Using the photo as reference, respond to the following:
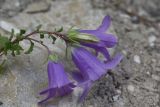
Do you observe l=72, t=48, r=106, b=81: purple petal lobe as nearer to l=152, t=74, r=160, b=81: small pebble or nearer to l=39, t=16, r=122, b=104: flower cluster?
l=39, t=16, r=122, b=104: flower cluster

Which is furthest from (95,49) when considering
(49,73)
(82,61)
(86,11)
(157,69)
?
(86,11)

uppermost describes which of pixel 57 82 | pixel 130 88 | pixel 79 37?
pixel 79 37

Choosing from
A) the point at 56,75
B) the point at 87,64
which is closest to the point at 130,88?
the point at 87,64

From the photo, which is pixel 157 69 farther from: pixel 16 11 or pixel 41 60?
pixel 16 11

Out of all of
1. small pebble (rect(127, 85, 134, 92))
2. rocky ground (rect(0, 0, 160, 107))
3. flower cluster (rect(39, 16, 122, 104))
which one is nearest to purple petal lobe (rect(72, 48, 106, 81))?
flower cluster (rect(39, 16, 122, 104))

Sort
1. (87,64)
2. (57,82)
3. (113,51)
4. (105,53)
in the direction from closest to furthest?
(57,82) → (87,64) → (105,53) → (113,51)

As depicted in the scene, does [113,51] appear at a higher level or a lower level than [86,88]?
higher

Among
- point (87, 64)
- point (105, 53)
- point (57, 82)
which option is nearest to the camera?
point (57, 82)

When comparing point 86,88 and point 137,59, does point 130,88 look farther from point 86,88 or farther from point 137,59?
point 86,88
